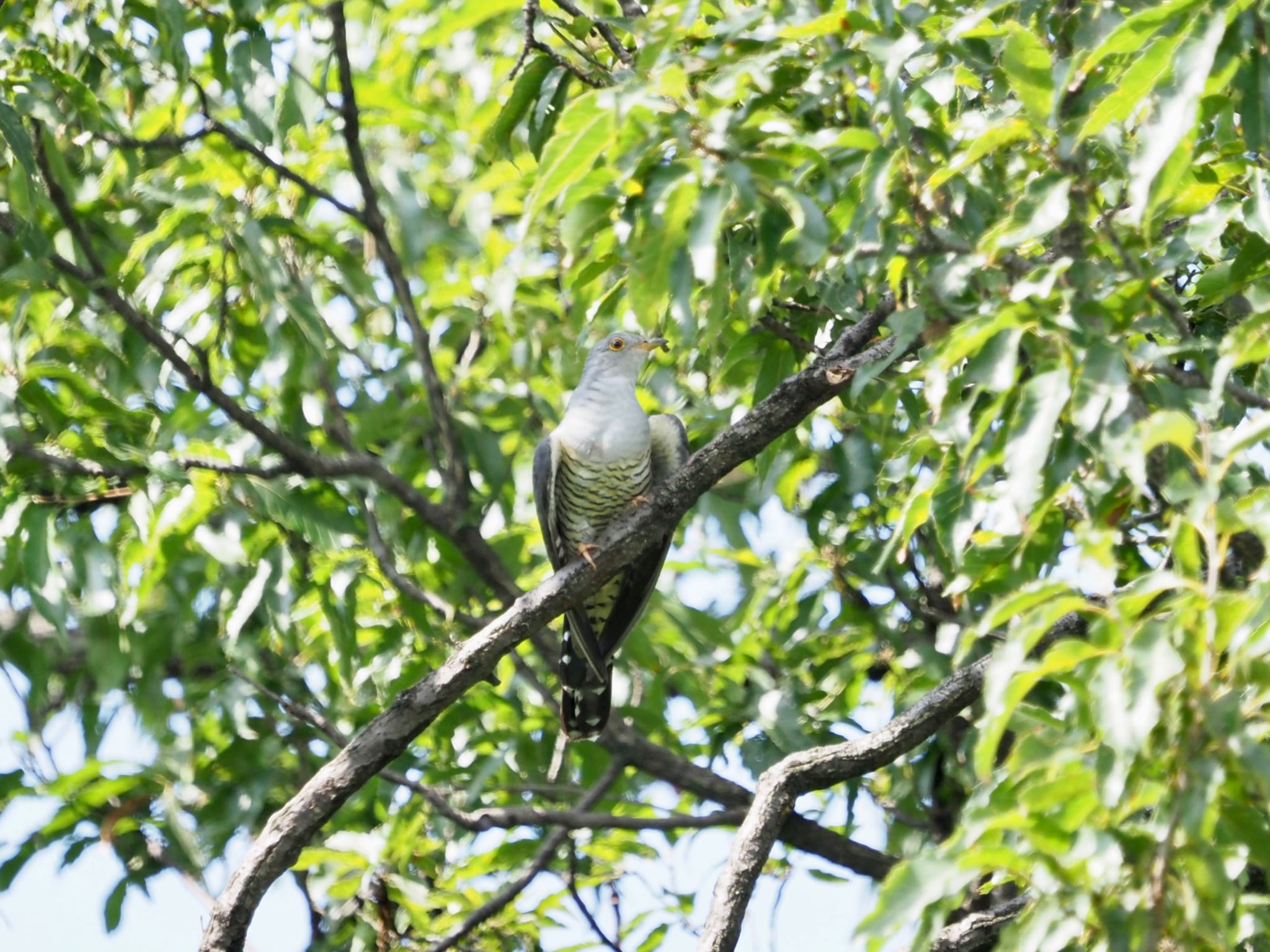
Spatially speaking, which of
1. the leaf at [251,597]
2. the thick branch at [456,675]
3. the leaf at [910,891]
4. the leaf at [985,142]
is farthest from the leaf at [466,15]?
the leaf at [910,891]

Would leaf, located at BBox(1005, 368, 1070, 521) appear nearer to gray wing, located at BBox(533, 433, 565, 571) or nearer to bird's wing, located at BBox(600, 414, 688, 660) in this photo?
bird's wing, located at BBox(600, 414, 688, 660)

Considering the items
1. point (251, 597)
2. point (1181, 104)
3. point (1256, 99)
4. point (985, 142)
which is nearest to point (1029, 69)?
point (985, 142)

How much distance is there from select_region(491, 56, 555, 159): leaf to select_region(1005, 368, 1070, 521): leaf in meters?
1.83

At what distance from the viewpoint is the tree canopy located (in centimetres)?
188

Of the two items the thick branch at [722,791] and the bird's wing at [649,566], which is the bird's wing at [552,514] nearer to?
the bird's wing at [649,566]

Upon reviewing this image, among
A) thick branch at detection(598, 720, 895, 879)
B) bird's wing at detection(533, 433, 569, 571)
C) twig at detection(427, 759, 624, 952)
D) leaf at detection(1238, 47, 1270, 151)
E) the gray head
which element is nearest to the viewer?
leaf at detection(1238, 47, 1270, 151)

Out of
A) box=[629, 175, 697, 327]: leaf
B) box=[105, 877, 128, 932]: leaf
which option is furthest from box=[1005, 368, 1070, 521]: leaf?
box=[105, 877, 128, 932]: leaf

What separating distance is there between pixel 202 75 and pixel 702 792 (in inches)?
115

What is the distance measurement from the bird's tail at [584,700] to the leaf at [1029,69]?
2759 mm

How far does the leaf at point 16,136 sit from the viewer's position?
327 centimetres

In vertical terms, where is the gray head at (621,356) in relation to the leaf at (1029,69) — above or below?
above

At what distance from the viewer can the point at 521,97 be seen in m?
3.40

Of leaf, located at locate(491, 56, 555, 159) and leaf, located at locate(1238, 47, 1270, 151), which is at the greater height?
leaf, located at locate(491, 56, 555, 159)

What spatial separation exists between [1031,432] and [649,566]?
2976mm
